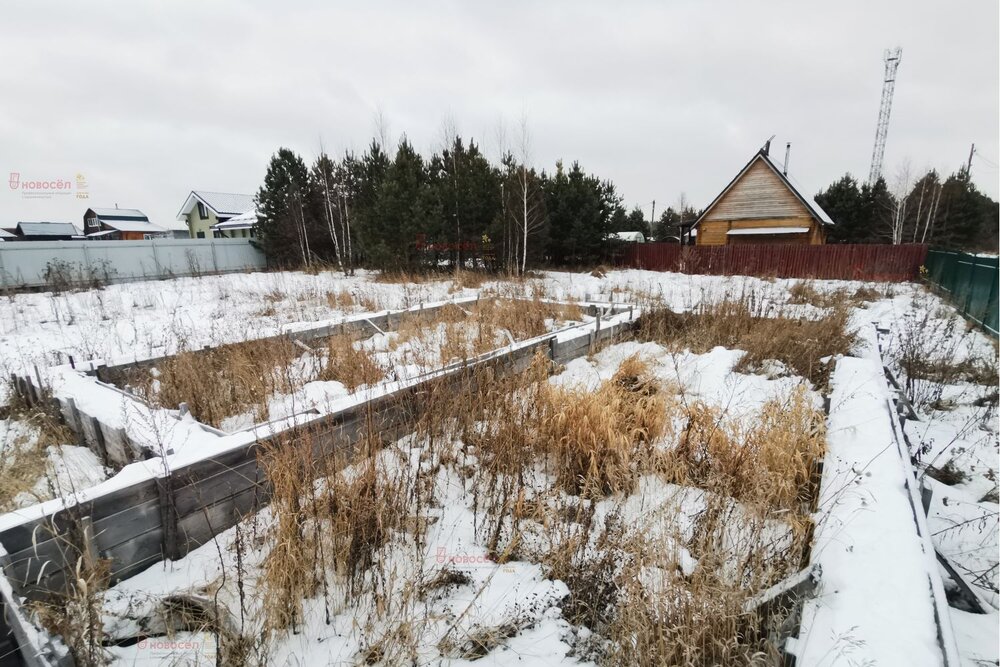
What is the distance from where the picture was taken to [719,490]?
2279 mm

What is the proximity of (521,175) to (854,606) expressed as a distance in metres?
16.8

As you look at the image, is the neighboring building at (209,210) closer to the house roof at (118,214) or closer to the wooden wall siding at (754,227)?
the house roof at (118,214)

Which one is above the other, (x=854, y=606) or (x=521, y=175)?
(x=521, y=175)

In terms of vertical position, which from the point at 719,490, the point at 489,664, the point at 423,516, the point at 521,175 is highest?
the point at 521,175

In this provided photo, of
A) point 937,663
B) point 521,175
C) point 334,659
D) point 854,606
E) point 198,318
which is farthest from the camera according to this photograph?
point 521,175

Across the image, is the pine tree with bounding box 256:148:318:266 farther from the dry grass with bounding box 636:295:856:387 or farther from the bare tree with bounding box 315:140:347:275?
the dry grass with bounding box 636:295:856:387

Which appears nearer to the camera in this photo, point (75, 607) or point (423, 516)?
point (75, 607)

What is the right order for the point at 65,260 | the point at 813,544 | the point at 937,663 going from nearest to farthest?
the point at 937,663 → the point at 813,544 → the point at 65,260

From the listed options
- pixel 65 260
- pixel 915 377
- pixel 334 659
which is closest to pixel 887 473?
pixel 334 659

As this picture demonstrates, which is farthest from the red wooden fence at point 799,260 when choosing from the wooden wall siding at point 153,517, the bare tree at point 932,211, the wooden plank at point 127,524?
the bare tree at point 932,211

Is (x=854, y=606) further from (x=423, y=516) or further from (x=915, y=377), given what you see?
(x=915, y=377)

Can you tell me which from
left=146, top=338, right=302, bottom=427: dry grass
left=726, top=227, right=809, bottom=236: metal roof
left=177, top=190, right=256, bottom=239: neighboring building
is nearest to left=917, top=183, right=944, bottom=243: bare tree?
left=726, top=227, right=809, bottom=236: metal roof

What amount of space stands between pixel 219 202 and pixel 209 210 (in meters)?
1.15

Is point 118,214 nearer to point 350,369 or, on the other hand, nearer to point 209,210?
point 209,210
